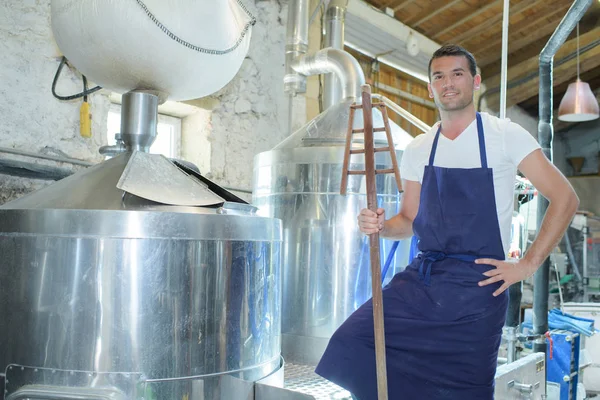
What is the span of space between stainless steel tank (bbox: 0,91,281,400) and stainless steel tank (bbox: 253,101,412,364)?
1116 millimetres

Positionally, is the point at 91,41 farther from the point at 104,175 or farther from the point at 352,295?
the point at 352,295

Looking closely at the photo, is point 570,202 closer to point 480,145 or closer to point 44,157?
point 480,145

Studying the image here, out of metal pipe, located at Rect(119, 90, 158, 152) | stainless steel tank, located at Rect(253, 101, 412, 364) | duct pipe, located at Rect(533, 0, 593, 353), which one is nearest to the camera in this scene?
metal pipe, located at Rect(119, 90, 158, 152)

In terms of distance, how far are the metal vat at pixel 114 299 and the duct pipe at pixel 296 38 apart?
7.92 ft

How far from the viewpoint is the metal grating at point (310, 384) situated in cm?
241

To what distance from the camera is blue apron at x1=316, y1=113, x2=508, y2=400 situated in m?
1.82

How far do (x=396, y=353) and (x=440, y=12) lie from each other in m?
5.47

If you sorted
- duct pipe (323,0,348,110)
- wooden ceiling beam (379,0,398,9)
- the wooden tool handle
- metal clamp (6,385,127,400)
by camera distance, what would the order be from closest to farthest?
metal clamp (6,385,127,400) < the wooden tool handle < duct pipe (323,0,348,110) < wooden ceiling beam (379,0,398,9)

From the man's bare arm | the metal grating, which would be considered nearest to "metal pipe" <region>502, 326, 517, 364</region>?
the metal grating

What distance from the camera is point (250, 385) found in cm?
201

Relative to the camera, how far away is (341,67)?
357 cm

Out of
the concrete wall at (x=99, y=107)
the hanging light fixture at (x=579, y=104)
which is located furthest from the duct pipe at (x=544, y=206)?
the hanging light fixture at (x=579, y=104)

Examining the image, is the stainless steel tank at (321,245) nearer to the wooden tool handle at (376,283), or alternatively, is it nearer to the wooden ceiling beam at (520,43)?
the wooden tool handle at (376,283)

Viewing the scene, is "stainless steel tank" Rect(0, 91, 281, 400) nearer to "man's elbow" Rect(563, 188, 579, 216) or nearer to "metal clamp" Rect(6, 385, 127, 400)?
"metal clamp" Rect(6, 385, 127, 400)
